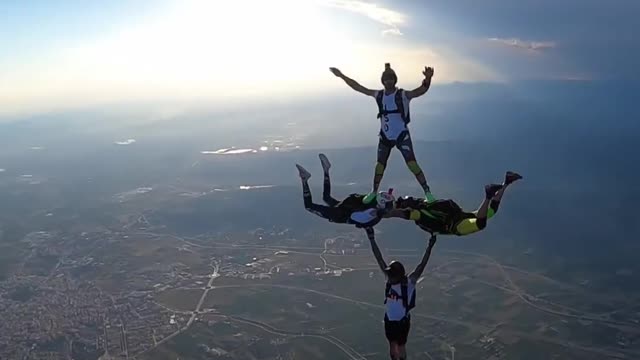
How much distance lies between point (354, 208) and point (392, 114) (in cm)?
249

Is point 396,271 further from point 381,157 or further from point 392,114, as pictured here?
point 392,114

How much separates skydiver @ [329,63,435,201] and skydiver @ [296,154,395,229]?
466 millimetres

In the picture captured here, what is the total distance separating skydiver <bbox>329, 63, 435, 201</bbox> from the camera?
12.6 metres

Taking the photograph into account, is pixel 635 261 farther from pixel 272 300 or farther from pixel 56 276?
pixel 56 276

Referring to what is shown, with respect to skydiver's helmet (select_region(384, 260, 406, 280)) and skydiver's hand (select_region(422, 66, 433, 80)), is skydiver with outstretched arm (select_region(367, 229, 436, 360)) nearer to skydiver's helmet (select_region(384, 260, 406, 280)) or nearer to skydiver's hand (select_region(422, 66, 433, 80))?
skydiver's helmet (select_region(384, 260, 406, 280))

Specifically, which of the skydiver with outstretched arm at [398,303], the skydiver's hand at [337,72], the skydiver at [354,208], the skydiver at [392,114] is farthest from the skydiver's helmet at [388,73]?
the skydiver with outstretched arm at [398,303]

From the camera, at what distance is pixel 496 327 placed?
85375mm

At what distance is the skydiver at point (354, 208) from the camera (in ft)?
40.7

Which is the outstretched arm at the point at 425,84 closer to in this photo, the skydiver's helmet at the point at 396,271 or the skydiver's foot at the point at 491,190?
the skydiver's foot at the point at 491,190

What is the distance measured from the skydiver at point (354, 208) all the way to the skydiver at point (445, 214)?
320 mm

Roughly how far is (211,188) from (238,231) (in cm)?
4721

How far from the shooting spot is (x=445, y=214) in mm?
12555

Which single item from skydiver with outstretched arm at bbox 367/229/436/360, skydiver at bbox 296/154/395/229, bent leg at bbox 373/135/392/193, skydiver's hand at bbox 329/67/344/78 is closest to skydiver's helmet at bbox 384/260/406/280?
skydiver with outstretched arm at bbox 367/229/436/360

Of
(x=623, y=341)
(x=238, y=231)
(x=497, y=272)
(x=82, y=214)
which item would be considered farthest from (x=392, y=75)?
(x=82, y=214)
